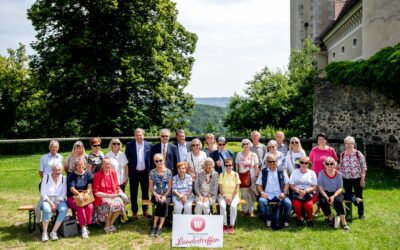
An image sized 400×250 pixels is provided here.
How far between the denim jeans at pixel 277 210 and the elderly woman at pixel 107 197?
2.69 metres

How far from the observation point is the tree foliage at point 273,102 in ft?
85.2

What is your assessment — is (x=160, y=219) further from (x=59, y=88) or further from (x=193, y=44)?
(x=193, y=44)

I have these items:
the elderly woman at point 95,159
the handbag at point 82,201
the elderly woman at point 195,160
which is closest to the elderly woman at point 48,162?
the elderly woman at point 95,159

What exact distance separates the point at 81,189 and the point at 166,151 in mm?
1773

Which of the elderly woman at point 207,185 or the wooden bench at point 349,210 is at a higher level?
the elderly woman at point 207,185

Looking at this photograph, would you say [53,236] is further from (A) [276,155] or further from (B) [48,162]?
(A) [276,155]

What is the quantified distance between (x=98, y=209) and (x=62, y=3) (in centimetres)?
1575

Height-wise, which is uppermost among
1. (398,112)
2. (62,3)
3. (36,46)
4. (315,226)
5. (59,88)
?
(62,3)

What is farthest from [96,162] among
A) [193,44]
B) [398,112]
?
[193,44]

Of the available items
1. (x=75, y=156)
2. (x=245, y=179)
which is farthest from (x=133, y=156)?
(x=245, y=179)

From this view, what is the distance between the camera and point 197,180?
7578 millimetres

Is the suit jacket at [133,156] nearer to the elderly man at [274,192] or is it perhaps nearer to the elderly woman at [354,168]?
the elderly man at [274,192]

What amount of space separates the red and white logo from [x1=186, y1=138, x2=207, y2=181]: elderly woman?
1.26 meters

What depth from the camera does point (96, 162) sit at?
7797mm
